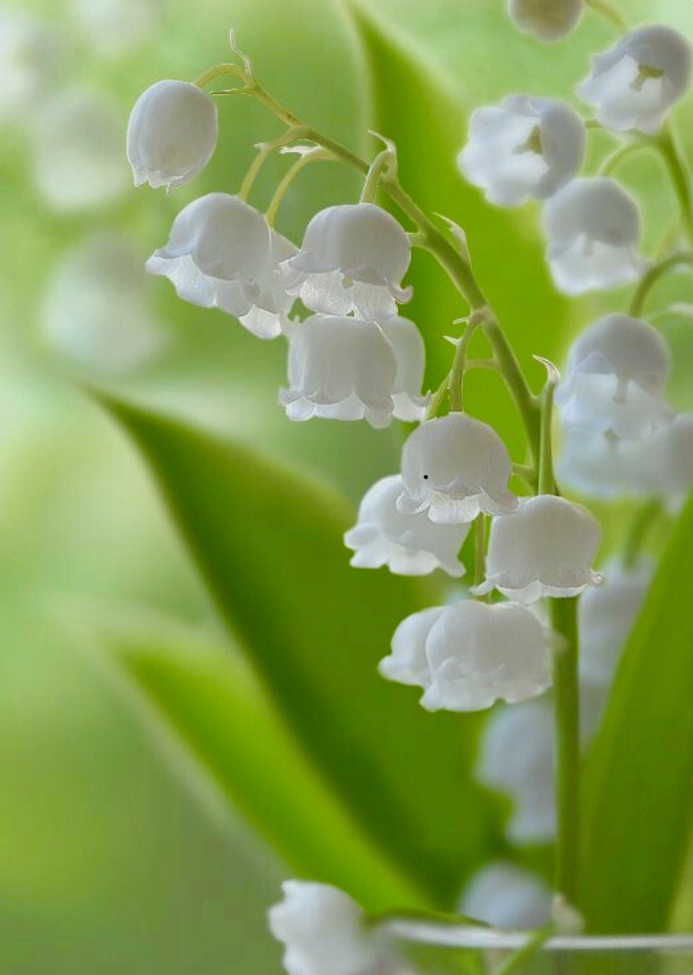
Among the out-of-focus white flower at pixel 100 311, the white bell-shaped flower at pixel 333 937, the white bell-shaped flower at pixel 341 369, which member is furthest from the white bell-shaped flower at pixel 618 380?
the out-of-focus white flower at pixel 100 311

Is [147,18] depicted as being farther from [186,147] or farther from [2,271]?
[186,147]

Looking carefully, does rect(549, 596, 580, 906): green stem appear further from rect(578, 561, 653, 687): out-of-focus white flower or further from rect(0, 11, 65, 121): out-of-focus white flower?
rect(0, 11, 65, 121): out-of-focus white flower

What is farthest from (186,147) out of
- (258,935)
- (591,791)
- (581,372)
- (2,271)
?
(258,935)

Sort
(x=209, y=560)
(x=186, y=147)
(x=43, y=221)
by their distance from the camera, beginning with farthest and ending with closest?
1. (x=43, y=221)
2. (x=209, y=560)
3. (x=186, y=147)

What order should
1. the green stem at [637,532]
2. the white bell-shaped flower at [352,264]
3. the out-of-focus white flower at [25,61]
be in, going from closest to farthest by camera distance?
the white bell-shaped flower at [352,264] → the green stem at [637,532] → the out-of-focus white flower at [25,61]

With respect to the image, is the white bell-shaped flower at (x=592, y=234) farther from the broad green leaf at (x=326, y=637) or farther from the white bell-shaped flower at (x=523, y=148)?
the broad green leaf at (x=326, y=637)

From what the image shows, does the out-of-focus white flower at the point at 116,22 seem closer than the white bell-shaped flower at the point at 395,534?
No
